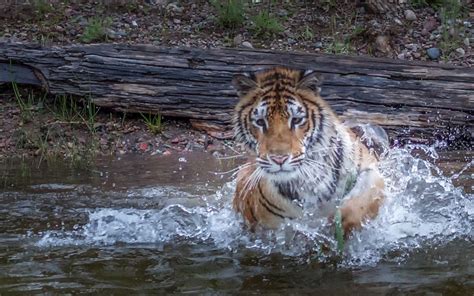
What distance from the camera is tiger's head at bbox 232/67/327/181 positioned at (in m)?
3.81

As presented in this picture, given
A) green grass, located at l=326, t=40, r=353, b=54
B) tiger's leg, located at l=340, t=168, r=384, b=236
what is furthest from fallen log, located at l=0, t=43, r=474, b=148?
tiger's leg, located at l=340, t=168, r=384, b=236

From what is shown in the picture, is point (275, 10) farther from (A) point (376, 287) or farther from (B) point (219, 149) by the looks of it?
(A) point (376, 287)

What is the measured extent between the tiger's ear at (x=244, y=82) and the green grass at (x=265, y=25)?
180 inches

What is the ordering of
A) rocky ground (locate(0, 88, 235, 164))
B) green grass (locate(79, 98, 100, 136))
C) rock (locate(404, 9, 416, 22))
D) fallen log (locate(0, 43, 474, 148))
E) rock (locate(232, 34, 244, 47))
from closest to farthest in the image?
fallen log (locate(0, 43, 474, 148))
rocky ground (locate(0, 88, 235, 164))
green grass (locate(79, 98, 100, 136))
rock (locate(232, 34, 244, 47))
rock (locate(404, 9, 416, 22))

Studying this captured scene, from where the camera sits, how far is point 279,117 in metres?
3.86

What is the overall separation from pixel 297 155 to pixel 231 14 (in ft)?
16.5

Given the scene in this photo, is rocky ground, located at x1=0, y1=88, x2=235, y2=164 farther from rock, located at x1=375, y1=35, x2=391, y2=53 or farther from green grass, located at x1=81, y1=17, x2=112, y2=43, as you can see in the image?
rock, located at x1=375, y1=35, x2=391, y2=53

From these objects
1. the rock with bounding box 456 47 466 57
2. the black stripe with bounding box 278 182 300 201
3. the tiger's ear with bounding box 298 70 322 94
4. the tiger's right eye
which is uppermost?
the tiger's ear with bounding box 298 70 322 94

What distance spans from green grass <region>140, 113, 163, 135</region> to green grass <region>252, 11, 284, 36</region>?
191cm

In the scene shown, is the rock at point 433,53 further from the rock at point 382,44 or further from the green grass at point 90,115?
the green grass at point 90,115

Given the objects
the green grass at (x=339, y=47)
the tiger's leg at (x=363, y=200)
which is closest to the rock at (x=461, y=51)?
the green grass at (x=339, y=47)

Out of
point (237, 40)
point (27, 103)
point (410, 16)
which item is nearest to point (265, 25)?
point (237, 40)

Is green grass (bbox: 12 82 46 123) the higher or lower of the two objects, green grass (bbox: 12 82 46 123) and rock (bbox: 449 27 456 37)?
the lower

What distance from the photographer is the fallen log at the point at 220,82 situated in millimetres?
6637
